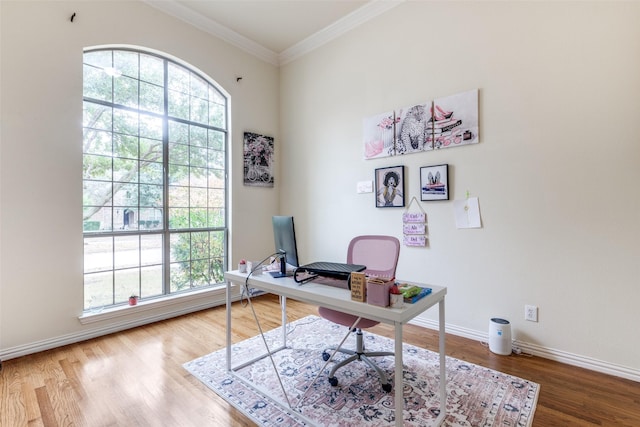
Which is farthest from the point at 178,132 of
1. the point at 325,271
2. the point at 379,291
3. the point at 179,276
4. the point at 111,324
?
the point at 379,291

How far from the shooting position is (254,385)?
1.90 meters

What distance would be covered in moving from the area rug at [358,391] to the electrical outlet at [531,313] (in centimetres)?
58

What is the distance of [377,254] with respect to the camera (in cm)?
224

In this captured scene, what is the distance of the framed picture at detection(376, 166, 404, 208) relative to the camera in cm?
298

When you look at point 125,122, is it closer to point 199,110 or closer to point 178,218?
point 199,110

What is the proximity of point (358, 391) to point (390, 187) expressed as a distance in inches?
76.9

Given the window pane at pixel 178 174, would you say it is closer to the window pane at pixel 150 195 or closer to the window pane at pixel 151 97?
the window pane at pixel 150 195

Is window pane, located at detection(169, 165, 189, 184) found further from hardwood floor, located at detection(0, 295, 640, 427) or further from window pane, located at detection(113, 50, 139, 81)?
hardwood floor, located at detection(0, 295, 640, 427)

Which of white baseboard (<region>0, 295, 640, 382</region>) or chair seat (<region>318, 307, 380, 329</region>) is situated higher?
chair seat (<region>318, 307, 380, 329</region>)

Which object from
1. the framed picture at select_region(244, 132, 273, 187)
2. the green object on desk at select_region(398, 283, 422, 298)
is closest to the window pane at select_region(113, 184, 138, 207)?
the framed picture at select_region(244, 132, 273, 187)

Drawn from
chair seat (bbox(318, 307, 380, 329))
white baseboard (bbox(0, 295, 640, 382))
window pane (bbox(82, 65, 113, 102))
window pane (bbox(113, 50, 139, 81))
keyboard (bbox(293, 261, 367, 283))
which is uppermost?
window pane (bbox(113, 50, 139, 81))

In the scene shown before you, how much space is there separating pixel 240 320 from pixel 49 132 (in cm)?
245

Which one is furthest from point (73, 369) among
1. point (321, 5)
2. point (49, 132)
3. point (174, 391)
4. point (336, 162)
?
point (321, 5)

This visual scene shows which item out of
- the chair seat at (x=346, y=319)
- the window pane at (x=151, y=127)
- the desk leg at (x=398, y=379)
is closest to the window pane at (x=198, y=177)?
the window pane at (x=151, y=127)
